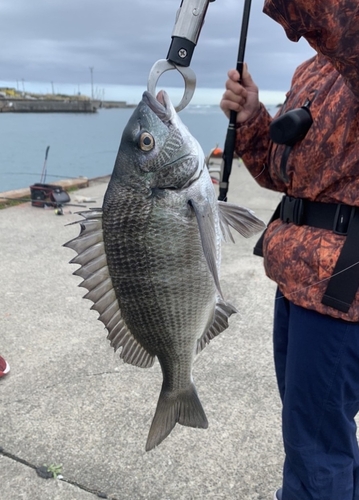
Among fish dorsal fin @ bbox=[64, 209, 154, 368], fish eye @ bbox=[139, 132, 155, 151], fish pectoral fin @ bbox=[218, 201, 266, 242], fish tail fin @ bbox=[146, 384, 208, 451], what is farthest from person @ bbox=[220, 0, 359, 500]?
fish dorsal fin @ bbox=[64, 209, 154, 368]

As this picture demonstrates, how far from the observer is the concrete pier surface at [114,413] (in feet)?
7.45

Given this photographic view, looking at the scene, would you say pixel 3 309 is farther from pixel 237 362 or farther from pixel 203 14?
pixel 203 14

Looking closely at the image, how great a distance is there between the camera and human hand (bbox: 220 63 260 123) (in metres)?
1.82

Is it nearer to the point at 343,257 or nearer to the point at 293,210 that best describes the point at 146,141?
the point at 293,210

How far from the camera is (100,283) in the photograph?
5.16ft

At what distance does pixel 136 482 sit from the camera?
228 cm

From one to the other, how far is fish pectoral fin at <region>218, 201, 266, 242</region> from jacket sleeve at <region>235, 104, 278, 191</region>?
50 cm

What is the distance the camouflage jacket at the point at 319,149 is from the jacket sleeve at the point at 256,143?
0.56ft

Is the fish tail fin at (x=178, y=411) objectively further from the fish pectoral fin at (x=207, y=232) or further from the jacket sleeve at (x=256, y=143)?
the jacket sleeve at (x=256, y=143)

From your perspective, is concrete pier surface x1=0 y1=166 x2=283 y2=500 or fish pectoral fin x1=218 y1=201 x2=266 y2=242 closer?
fish pectoral fin x1=218 y1=201 x2=266 y2=242

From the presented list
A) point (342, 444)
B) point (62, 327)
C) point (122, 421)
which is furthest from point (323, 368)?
point (62, 327)

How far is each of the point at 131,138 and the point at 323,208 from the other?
2.37 ft

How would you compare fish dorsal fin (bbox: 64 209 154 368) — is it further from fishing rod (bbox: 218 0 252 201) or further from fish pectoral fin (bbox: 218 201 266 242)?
fishing rod (bbox: 218 0 252 201)

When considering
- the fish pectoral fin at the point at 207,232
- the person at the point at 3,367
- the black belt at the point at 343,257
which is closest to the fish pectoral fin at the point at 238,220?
the fish pectoral fin at the point at 207,232
